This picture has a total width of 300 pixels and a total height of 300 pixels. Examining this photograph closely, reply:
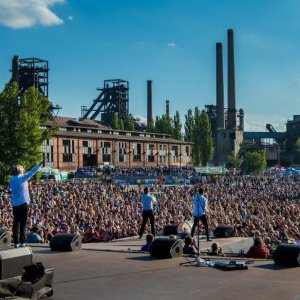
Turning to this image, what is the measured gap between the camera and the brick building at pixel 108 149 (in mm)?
65188

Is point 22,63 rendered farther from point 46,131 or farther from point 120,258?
point 120,258

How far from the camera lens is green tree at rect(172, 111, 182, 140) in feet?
322

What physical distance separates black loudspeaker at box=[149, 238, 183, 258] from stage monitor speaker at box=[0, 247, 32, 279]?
3186mm

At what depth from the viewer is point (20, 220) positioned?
9039mm

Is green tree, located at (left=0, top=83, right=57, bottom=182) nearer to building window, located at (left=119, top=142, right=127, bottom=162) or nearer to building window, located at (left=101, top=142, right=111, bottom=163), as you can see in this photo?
building window, located at (left=101, top=142, right=111, bottom=163)

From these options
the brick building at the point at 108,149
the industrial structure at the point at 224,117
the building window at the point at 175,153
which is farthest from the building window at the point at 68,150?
the industrial structure at the point at 224,117

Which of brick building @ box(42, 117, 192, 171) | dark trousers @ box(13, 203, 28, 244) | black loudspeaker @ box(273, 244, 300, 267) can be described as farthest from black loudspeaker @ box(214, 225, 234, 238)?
brick building @ box(42, 117, 192, 171)

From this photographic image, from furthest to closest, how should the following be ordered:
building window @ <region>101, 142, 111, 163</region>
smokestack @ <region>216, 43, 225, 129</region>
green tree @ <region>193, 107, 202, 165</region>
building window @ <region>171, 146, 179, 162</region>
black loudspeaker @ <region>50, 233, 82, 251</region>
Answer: green tree @ <region>193, 107, 202, 165</region> < smokestack @ <region>216, 43, 225, 129</region> < building window @ <region>171, 146, 179, 162</region> < building window @ <region>101, 142, 111, 163</region> < black loudspeaker @ <region>50, 233, 82, 251</region>

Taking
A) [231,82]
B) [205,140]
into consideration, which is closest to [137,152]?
[205,140]

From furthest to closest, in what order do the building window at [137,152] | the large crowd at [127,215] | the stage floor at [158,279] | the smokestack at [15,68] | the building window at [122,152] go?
the smokestack at [15,68] < the building window at [137,152] < the building window at [122,152] < the large crowd at [127,215] < the stage floor at [158,279]

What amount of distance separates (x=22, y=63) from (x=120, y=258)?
7874 centimetres

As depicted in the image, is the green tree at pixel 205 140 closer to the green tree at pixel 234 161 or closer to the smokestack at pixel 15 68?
the green tree at pixel 234 161

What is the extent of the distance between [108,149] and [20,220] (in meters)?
64.4

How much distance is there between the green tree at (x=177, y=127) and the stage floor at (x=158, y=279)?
292 feet
